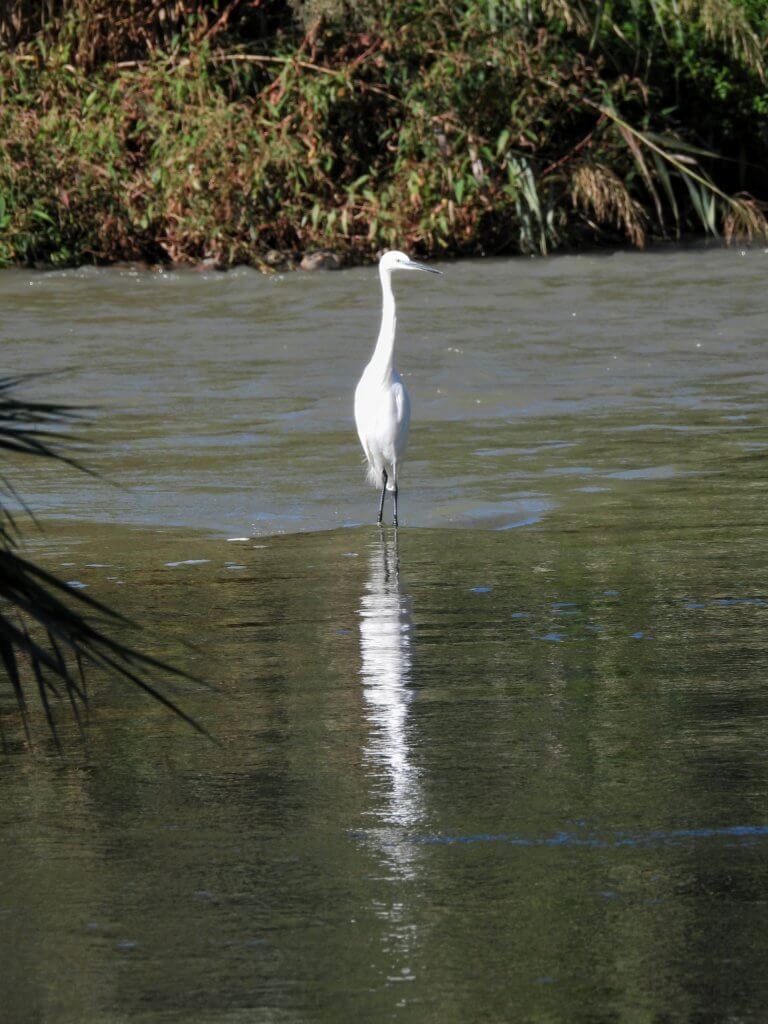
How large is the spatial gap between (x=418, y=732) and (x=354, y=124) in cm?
1592

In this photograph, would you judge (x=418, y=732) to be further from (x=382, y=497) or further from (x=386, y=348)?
(x=386, y=348)

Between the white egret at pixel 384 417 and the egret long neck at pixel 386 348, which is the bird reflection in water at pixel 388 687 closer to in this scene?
the white egret at pixel 384 417

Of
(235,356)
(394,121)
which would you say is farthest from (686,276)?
(235,356)

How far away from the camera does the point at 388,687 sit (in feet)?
18.0

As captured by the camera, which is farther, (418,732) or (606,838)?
(418,732)

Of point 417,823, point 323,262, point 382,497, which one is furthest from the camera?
point 323,262

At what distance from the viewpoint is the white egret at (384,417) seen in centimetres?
933

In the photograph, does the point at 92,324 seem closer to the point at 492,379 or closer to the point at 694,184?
the point at 492,379

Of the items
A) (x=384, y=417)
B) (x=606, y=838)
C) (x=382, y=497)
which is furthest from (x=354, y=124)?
(x=606, y=838)

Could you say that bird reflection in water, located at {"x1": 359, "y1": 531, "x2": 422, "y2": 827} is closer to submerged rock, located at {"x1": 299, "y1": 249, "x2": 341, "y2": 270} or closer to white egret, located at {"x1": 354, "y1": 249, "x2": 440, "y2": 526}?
white egret, located at {"x1": 354, "y1": 249, "x2": 440, "y2": 526}

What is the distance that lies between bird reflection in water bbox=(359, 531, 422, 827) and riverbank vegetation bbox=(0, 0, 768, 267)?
38.3 feet

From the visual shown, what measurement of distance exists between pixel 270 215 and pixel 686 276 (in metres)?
4.64

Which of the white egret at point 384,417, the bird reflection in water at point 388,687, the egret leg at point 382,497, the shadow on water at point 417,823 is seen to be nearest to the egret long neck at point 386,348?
the white egret at point 384,417

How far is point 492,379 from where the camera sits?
13.3m
